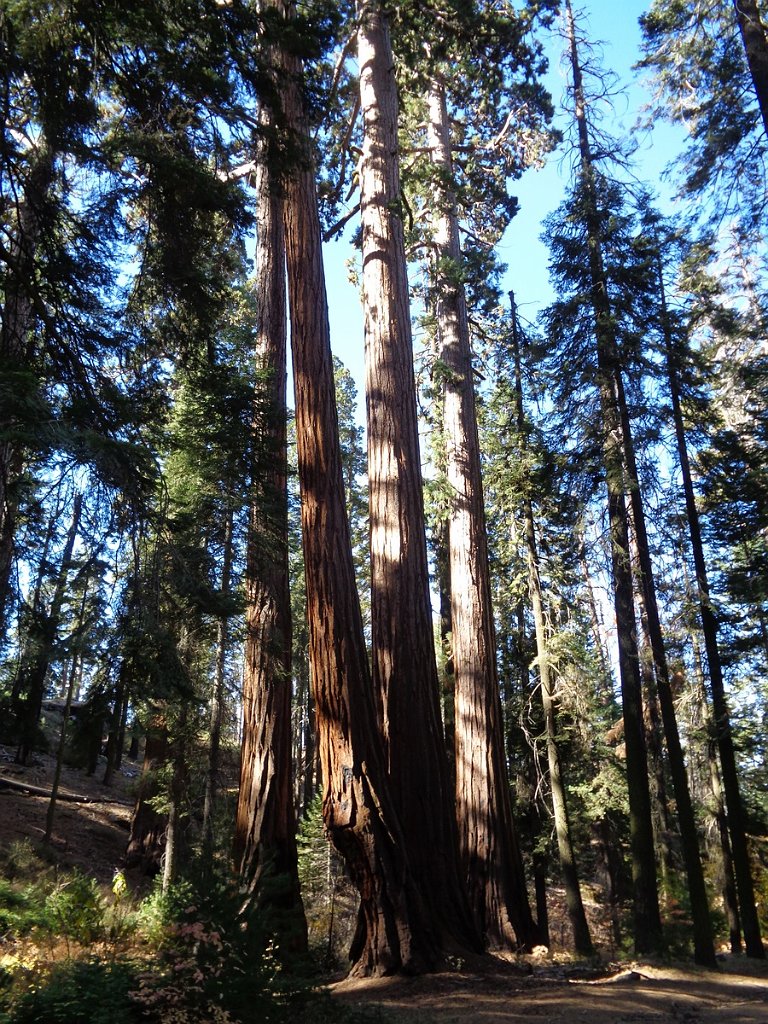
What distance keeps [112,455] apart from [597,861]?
26.5 m

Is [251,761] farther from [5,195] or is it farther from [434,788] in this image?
[5,195]

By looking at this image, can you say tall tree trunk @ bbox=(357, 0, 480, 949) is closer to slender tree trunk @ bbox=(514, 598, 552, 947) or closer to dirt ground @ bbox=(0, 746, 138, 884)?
slender tree trunk @ bbox=(514, 598, 552, 947)

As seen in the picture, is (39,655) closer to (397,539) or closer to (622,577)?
(397,539)

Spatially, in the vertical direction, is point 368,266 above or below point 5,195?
above

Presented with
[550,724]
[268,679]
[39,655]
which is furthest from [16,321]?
[550,724]

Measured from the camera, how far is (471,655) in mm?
10328

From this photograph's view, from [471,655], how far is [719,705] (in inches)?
282

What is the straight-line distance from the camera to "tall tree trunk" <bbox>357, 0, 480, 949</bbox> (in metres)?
7.34

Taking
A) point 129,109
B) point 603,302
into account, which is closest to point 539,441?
point 603,302

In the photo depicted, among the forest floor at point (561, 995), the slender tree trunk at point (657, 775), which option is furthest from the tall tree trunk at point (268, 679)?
the slender tree trunk at point (657, 775)

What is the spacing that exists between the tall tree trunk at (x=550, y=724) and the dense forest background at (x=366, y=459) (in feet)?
0.32

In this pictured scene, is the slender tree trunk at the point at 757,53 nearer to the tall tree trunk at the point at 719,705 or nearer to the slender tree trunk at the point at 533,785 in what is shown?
the tall tree trunk at the point at 719,705

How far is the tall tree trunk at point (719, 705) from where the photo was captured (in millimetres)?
14055

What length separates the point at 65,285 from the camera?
6.55 meters
